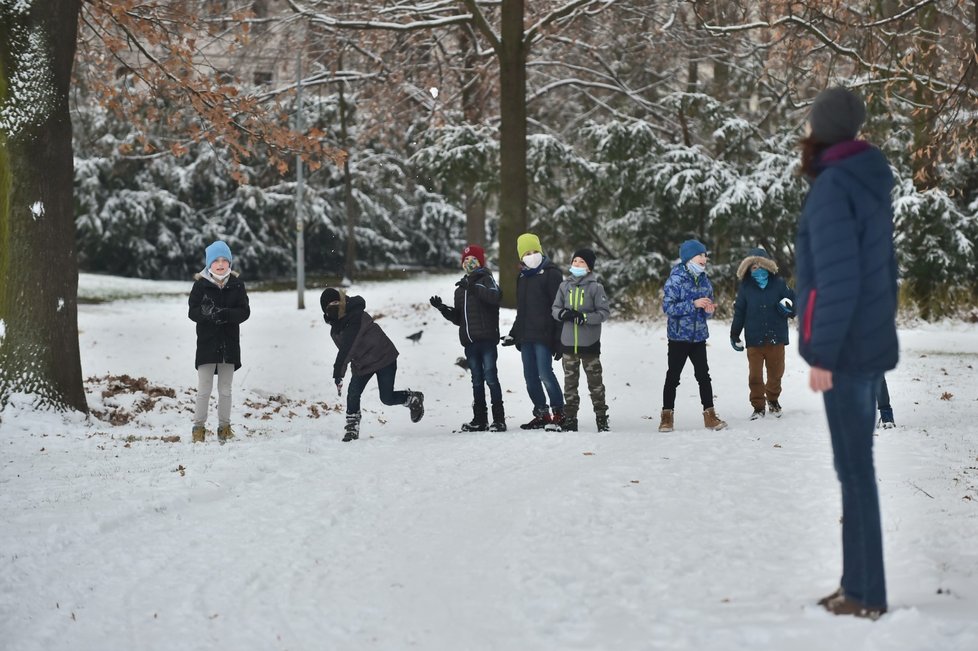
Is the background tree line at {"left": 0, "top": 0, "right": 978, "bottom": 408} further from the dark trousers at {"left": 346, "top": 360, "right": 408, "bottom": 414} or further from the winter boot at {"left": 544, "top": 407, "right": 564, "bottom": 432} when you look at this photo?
the winter boot at {"left": 544, "top": 407, "right": 564, "bottom": 432}

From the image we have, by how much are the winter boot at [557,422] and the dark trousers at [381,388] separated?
57.9 inches

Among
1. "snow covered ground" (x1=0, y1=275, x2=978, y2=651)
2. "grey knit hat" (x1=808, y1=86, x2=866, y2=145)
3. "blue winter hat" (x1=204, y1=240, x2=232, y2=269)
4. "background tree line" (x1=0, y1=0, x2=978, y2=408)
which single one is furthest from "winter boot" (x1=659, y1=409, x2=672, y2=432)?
"grey knit hat" (x1=808, y1=86, x2=866, y2=145)

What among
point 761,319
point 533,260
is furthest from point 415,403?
point 761,319

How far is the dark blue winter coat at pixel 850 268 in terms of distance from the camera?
401cm

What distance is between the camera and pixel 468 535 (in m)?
5.83

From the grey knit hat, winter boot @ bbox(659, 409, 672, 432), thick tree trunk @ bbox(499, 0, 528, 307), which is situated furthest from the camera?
thick tree trunk @ bbox(499, 0, 528, 307)

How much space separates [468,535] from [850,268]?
2.78 m

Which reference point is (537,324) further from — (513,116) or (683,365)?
(513,116)

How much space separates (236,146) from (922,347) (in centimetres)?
1054

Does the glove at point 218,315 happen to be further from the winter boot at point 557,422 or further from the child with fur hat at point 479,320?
the winter boot at point 557,422

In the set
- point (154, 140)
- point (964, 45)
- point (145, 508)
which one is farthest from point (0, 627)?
point (154, 140)

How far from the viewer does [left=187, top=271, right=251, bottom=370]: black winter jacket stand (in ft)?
30.2

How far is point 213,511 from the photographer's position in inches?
257

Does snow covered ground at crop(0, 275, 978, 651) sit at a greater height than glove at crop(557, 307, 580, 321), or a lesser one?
lesser
